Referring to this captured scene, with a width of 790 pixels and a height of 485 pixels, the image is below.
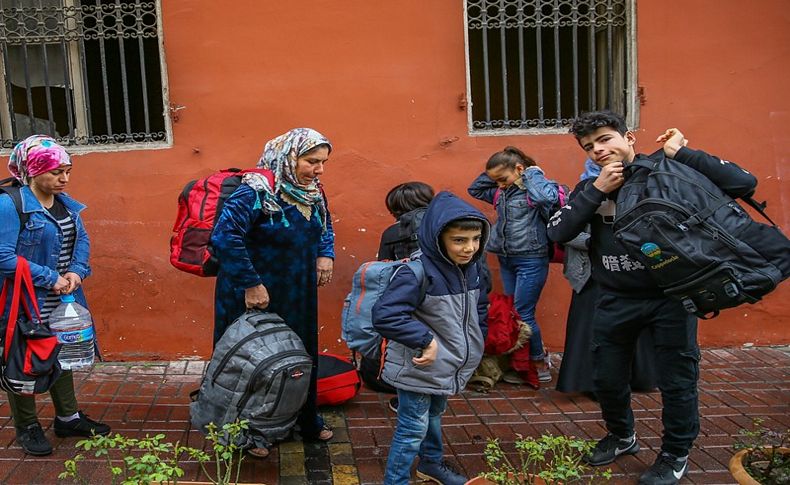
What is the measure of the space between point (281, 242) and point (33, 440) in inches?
65.8

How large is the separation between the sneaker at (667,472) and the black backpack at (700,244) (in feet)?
2.82

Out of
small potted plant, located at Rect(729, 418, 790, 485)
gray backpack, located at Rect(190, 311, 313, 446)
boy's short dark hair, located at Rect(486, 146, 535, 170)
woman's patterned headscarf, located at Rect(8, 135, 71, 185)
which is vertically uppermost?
woman's patterned headscarf, located at Rect(8, 135, 71, 185)

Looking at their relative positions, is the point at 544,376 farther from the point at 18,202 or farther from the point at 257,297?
the point at 18,202

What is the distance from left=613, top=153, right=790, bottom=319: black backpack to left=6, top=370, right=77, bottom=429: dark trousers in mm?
3027

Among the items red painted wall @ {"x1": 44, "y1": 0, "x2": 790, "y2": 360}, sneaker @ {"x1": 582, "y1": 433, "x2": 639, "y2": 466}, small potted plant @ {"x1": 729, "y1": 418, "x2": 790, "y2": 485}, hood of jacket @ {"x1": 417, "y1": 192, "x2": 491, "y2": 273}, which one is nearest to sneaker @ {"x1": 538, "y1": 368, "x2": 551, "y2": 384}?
red painted wall @ {"x1": 44, "y1": 0, "x2": 790, "y2": 360}

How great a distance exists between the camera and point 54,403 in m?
4.21

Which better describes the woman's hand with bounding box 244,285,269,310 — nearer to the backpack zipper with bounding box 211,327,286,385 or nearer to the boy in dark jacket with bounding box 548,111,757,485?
the backpack zipper with bounding box 211,327,286,385

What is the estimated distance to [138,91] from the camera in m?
5.83

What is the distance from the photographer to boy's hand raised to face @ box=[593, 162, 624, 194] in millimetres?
3430

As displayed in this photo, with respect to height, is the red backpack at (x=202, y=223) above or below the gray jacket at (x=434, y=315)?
above

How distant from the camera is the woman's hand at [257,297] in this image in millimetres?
3775

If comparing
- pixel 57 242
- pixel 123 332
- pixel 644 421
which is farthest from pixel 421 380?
pixel 123 332

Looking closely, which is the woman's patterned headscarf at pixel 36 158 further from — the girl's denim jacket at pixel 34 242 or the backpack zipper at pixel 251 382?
the backpack zipper at pixel 251 382

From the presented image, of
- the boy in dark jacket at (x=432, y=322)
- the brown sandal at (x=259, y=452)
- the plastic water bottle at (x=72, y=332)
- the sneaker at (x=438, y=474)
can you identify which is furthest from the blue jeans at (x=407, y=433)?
the plastic water bottle at (x=72, y=332)
